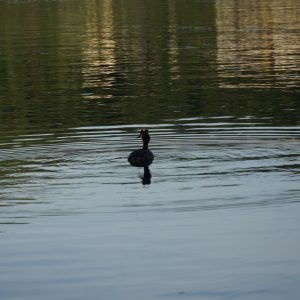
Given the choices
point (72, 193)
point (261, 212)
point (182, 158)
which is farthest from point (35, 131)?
point (261, 212)

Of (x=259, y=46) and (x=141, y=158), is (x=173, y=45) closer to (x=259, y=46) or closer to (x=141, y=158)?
(x=259, y=46)

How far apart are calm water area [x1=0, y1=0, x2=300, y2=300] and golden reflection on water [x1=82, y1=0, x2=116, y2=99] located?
34 cm

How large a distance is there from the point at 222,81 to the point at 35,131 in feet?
59.3

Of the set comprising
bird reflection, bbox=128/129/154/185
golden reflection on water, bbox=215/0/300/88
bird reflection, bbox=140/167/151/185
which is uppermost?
bird reflection, bbox=128/129/154/185

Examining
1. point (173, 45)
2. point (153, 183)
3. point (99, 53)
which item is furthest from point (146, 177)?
point (173, 45)

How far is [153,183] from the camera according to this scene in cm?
2556

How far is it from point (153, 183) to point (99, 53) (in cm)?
4512

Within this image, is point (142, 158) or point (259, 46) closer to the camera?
point (142, 158)

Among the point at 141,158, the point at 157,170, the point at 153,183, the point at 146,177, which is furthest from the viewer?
the point at 141,158

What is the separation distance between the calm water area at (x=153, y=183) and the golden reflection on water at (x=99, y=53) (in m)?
0.34

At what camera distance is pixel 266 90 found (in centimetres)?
4712

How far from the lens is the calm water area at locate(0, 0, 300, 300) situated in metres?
18.2

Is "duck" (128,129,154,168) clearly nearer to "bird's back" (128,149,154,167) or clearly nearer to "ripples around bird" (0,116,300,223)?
"bird's back" (128,149,154,167)

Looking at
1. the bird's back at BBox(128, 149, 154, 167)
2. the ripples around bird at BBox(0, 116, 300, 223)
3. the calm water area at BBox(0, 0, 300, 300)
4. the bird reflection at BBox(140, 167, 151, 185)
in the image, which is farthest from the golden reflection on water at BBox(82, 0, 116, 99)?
the bird reflection at BBox(140, 167, 151, 185)
